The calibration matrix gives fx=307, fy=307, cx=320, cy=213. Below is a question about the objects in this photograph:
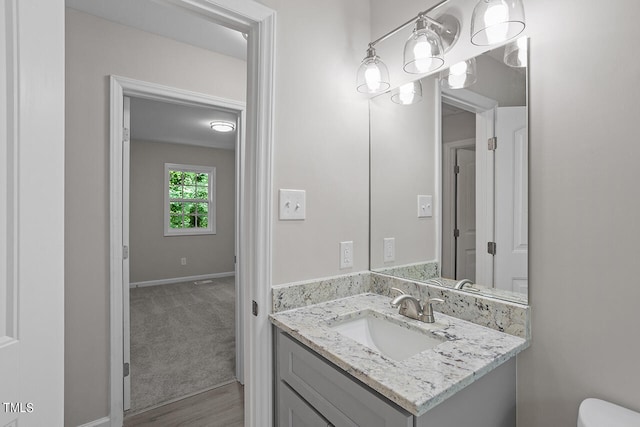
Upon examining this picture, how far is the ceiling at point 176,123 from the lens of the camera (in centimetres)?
360

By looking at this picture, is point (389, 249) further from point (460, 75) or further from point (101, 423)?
point (101, 423)

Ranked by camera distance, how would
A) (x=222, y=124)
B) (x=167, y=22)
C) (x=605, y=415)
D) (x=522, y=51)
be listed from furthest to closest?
1. (x=222, y=124)
2. (x=167, y=22)
3. (x=522, y=51)
4. (x=605, y=415)

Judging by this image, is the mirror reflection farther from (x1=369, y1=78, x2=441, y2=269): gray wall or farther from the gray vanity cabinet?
the gray vanity cabinet

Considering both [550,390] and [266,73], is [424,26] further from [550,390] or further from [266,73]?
[550,390]

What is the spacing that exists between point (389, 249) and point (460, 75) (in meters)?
0.81

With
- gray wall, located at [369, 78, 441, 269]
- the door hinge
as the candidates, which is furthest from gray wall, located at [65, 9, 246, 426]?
the door hinge

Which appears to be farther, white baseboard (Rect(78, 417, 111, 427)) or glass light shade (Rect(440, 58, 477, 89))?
white baseboard (Rect(78, 417, 111, 427))

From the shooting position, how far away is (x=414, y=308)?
117cm

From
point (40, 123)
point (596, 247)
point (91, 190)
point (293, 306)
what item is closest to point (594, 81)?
point (596, 247)

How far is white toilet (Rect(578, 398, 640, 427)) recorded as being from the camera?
0.74 m

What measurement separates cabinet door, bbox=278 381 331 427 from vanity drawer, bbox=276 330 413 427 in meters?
0.02

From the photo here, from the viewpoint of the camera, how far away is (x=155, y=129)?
4582 mm

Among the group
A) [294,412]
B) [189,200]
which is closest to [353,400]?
[294,412]

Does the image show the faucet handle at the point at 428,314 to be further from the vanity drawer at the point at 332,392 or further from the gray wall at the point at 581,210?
the vanity drawer at the point at 332,392
